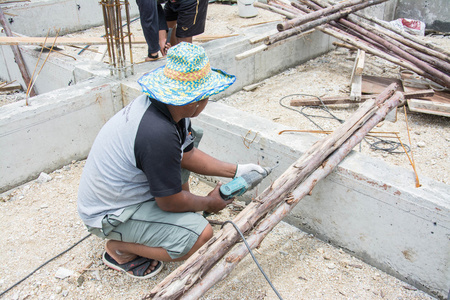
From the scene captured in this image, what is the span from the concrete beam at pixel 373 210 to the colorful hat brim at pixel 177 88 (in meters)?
0.99

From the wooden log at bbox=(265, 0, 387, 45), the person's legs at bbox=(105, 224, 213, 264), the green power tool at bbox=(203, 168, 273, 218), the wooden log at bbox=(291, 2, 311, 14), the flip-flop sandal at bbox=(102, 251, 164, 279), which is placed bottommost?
the flip-flop sandal at bbox=(102, 251, 164, 279)

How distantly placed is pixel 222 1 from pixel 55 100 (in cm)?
816

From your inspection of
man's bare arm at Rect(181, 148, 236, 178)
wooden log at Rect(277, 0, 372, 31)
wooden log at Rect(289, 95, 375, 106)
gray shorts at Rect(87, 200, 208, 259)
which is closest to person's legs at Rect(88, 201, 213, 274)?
gray shorts at Rect(87, 200, 208, 259)

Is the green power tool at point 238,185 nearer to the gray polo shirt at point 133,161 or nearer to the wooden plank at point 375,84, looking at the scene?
the gray polo shirt at point 133,161

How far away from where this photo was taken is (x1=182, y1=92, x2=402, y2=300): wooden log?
76.2 inches

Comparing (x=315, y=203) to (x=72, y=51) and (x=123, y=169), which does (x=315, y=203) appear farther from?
(x=72, y=51)

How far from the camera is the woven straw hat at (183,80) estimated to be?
81.1 inches

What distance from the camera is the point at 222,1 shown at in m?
10.6

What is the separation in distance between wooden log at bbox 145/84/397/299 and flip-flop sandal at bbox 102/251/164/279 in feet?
2.33

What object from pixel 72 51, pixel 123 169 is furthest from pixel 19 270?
pixel 72 51

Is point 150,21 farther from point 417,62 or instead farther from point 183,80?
point 417,62

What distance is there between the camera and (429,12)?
9.14m

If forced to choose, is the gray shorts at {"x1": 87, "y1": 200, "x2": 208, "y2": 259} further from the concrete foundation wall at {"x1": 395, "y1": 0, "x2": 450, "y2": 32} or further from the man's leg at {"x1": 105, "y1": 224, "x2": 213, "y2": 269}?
the concrete foundation wall at {"x1": 395, "y1": 0, "x2": 450, "y2": 32}

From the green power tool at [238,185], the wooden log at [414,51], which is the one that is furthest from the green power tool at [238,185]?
the wooden log at [414,51]
